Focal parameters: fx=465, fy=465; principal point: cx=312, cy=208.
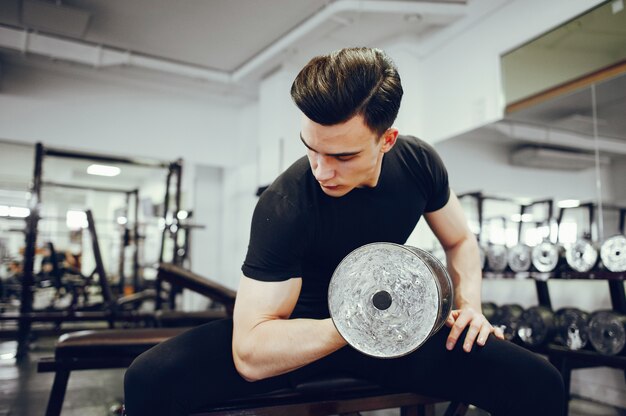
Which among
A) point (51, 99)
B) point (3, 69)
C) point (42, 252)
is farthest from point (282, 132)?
point (42, 252)

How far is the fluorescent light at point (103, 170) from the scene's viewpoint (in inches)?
369

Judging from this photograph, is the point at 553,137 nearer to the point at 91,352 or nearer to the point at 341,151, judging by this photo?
the point at 341,151

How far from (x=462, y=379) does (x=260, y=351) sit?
1.49 ft

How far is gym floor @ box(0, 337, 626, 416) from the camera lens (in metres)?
2.28

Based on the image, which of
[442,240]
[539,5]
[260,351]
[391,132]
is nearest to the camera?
[260,351]

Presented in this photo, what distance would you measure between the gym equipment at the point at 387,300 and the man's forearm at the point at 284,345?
0.27 feet

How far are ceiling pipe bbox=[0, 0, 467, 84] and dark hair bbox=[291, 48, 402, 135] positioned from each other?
11.0 feet

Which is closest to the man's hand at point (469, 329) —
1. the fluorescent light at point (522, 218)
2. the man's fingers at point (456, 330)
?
the man's fingers at point (456, 330)

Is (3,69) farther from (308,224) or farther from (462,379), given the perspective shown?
(462,379)

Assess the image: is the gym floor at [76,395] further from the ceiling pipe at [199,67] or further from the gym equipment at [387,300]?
the ceiling pipe at [199,67]

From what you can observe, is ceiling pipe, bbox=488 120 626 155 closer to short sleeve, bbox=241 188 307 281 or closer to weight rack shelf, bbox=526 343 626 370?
weight rack shelf, bbox=526 343 626 370

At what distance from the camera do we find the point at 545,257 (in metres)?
2.78

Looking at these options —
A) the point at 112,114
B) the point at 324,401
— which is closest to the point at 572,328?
the point at 324,401

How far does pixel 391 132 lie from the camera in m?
1.10
